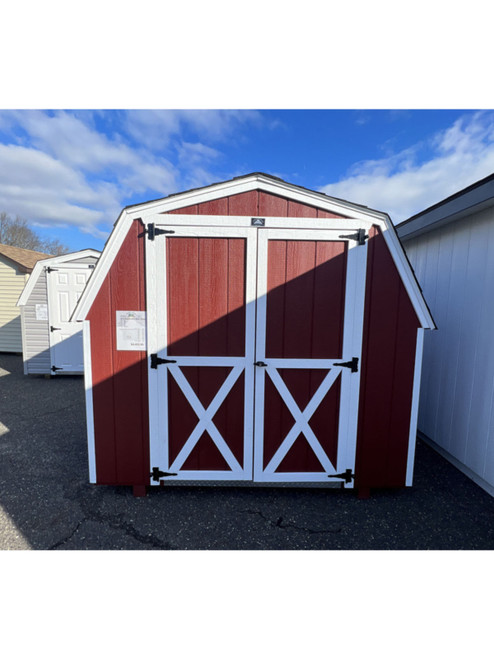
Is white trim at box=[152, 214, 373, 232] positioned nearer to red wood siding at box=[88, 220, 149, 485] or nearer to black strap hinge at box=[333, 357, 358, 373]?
red wood siding at box=[88, 220, 149, 485]

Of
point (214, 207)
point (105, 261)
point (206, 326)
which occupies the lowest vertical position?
point (206, 326)

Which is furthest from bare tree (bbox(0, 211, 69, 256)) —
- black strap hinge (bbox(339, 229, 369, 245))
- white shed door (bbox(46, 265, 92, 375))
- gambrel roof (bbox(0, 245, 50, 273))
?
black strap hinge (bbox(339, 229, 369, 245))

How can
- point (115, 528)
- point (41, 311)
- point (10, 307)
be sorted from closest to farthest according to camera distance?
point (115, 528), point (41, 311), point (10, 307)

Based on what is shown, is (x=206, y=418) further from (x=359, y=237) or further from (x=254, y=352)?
(x=359, y=237)

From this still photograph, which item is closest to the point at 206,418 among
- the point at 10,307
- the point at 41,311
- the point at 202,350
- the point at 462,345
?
the point at 202,350

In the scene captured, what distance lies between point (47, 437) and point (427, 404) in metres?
5.58

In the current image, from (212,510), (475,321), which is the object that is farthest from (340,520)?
(475,321)

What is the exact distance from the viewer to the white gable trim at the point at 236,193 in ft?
8.95

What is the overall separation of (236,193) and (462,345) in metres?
3.30

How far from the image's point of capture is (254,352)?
292cm

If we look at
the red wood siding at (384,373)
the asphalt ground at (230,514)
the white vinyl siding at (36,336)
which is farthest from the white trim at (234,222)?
the white vinyl siding at (36,336)

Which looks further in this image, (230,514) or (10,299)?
(10,299)

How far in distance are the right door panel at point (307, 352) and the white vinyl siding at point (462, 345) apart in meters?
1.61

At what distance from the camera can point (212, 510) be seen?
111 inches
